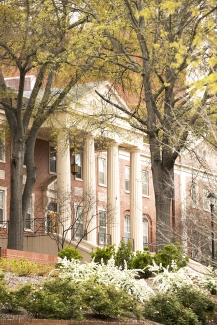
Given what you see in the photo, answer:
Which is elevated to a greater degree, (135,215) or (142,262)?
(135,215)

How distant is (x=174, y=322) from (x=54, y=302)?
125 inches

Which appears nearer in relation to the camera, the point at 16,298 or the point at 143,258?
the point at 16,298

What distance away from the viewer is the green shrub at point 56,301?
52.6ft

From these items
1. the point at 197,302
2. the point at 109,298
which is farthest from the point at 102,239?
the point at 109,298

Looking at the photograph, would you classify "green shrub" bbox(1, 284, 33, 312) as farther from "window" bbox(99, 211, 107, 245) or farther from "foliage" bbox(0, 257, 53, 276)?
"window" bbox(99, 211, 107, 245)

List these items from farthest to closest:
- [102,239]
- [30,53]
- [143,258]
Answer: [102,239]
[30,53]
[143,258]

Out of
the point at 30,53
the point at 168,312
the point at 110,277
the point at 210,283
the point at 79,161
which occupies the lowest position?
the point at 168,312

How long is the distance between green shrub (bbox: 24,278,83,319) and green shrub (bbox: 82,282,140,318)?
1.08 feet

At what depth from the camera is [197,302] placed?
18922 millimetres

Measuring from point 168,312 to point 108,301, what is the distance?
69.7 inches

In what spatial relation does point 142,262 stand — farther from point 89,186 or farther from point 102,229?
point 102,229

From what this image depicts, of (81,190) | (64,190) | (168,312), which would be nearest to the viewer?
(168,312)

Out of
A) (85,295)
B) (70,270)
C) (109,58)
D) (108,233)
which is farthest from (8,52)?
(108,233)

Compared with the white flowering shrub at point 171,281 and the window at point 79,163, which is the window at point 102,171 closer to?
the window at point 79,163
